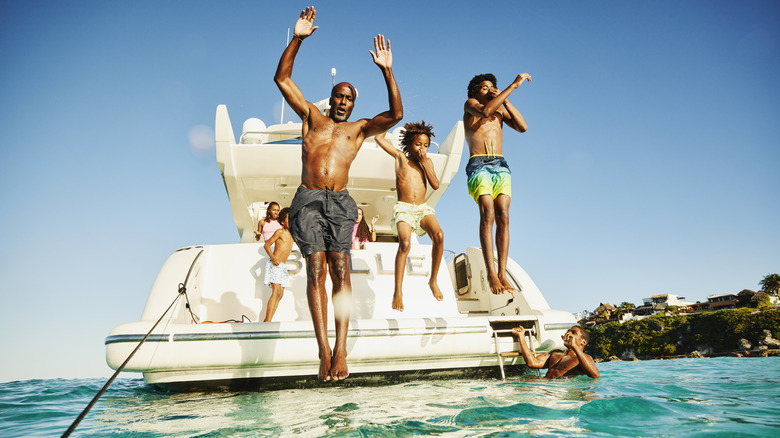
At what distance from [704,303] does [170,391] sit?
282 feet

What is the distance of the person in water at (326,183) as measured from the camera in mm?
2775

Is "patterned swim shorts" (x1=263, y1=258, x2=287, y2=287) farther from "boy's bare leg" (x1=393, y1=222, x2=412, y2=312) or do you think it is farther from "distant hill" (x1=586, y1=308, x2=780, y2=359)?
"distant hill" (x1=586, y1=308, x2=780, y2=359)

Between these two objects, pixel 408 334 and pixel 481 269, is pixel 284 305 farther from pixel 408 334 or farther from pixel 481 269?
pixel 481 269

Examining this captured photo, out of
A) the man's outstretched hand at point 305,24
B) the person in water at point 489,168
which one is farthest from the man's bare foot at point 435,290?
the man's outstretched hand at point 305,24

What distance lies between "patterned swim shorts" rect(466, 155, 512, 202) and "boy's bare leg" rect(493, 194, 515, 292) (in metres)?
0.07

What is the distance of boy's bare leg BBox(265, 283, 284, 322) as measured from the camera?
14.1 feet

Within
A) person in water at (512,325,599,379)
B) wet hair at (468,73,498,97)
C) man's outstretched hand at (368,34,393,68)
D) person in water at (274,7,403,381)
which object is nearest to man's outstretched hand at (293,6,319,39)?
person in water at (274,7,403,381)

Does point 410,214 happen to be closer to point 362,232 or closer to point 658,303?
point 362,232

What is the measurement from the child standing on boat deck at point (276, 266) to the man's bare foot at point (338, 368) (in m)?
1.90

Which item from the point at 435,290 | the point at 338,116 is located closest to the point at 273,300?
the point at 435,290

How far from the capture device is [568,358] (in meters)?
4.07

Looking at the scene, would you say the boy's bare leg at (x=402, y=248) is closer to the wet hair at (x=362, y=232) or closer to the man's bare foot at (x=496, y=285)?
the man's bare foot at (x=496, y=285)

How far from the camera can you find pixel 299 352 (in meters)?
3.37

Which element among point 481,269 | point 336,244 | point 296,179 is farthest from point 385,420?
point 296,179
